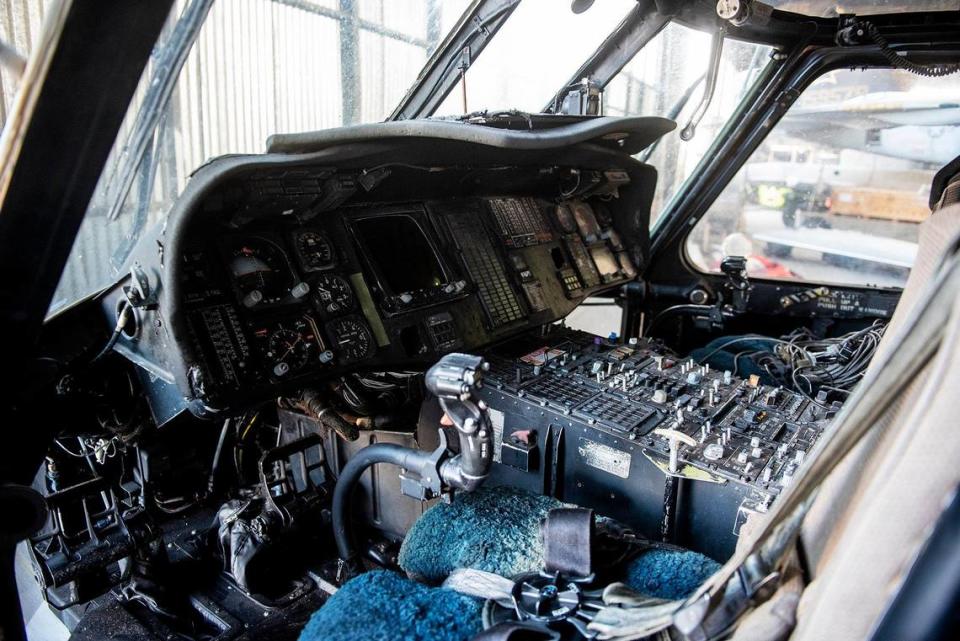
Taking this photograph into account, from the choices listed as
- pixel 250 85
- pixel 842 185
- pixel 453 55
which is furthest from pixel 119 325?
pixel 842 185

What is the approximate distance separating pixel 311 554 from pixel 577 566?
47.9 inches

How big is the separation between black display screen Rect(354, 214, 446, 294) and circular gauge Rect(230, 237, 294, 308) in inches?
12.7

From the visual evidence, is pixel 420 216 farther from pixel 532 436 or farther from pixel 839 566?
pixel 839 566

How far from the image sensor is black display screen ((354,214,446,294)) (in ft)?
6.64

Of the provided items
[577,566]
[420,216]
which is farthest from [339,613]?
[420,216]

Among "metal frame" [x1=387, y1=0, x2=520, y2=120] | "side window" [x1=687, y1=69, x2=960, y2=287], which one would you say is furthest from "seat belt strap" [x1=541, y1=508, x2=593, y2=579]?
"side window" [x1=687, y1=69, x2=960, y2=287]

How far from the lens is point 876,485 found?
1.63 ft

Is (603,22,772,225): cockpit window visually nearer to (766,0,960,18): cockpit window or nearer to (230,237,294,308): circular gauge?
(766,0,960,18): cockpit window

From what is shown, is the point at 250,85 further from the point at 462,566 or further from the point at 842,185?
the point at 842,185

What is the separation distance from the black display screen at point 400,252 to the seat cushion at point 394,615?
3.72 feet

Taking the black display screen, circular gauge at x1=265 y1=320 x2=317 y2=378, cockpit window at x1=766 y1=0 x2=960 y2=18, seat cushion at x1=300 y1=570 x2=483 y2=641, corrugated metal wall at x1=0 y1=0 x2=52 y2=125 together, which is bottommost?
seat cushion at x1=300 y1=570 x2=483 y2=641

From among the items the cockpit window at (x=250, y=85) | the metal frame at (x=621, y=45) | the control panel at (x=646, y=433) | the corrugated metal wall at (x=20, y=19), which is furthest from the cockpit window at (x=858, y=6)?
the corrugated metal wall at (x=20, y=19)

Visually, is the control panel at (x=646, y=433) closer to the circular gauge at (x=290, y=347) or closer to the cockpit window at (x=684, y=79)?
the circular gauge at (x=290, y=347)

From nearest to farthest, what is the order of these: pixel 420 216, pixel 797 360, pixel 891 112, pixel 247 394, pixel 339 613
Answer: pixel 339 613 → pixel 247 394 → pixel 420 216 → pixel 797 360 → pixel 891 112
